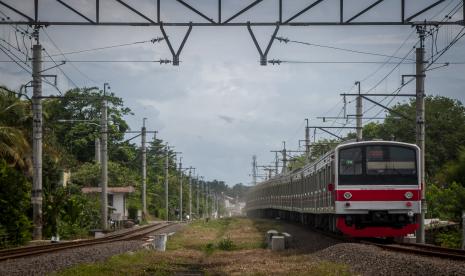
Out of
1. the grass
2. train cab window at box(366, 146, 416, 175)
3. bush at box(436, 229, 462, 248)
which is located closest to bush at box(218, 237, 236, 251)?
the grass

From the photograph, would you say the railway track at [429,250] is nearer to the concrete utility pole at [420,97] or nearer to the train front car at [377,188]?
the train front car at [377,188]

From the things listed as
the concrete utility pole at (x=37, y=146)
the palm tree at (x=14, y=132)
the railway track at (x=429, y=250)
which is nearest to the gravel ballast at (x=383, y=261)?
the railway track at (x=429, y=250)

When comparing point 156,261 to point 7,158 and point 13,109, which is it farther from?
point 13,109

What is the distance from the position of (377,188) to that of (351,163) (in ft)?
3.49

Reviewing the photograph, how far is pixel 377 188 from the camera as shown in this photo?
2361cm

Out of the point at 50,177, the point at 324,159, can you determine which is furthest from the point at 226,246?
the point at 50,177

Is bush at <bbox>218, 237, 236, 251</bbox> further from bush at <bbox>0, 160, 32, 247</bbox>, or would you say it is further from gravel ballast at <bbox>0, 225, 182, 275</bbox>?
bush at <bbox>0, 160, 32, 247</bbox>

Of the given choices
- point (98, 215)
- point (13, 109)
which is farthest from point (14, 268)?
point (98, 215)

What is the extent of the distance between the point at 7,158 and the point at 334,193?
1711 centimetres

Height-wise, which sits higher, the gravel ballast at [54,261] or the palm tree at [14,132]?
the palm tree at [14,132]

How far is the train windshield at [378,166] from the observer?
23703 mm

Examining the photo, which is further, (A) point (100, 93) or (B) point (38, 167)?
(A) point (100, 93)

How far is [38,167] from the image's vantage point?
29750mm

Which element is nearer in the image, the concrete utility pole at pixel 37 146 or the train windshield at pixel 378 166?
the train windshield at pixel 378 166
